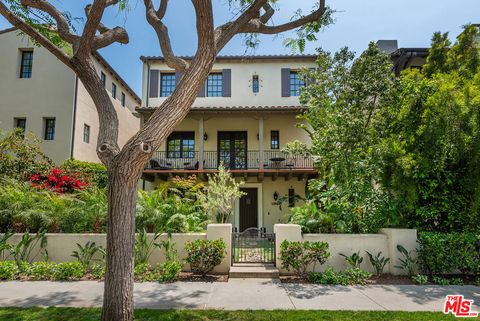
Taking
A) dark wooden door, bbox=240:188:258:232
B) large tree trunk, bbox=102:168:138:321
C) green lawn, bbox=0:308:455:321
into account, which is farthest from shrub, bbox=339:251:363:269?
dark wooden door, bbox=240:188:258:232

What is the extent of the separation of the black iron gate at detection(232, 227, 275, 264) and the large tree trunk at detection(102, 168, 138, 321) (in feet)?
14.1

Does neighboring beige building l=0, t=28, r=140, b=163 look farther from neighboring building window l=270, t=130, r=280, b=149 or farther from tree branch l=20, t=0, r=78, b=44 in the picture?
tree branch l=20, t=0, r=78, b=44

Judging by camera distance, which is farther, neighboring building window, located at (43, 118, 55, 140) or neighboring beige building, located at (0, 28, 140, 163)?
neighboring building window, located at (43, 118, 55, 140)

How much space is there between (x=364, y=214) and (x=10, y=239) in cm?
924

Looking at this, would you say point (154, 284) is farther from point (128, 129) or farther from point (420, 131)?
point (128, 129)

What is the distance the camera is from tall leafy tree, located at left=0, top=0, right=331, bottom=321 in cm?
354

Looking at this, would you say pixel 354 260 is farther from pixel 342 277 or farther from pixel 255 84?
pixel 255 84

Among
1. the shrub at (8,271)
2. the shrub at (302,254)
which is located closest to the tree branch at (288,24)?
the shrub at (302,254)

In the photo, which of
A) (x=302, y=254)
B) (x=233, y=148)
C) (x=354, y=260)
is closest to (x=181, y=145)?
(x=233, y=148)

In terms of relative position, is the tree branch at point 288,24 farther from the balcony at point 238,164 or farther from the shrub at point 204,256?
the balcony at point 238,164

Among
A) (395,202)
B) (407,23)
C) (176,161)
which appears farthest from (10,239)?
(407,23)

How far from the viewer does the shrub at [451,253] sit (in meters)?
6.37

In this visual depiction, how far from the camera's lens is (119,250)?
354 centimetres

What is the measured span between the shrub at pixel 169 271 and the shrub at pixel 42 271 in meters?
2.42
